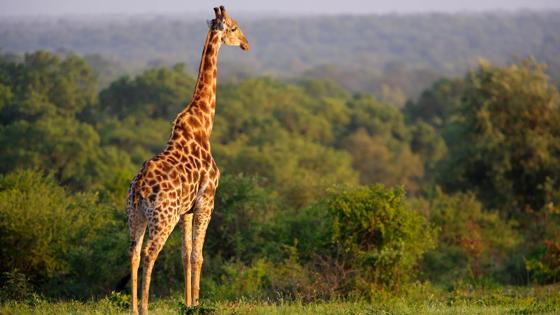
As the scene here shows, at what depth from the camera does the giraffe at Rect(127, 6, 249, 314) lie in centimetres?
1066

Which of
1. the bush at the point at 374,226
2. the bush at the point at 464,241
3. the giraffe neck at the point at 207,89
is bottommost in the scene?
the bush at the point at 464,241

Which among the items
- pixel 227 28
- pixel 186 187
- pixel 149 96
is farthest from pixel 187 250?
pixel 149 96

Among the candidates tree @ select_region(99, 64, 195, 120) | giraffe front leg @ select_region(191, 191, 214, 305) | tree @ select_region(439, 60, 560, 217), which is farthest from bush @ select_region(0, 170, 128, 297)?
tree @ select_region(99, 64, 195, 120)

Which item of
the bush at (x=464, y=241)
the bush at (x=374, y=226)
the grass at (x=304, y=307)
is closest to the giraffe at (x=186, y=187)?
the grass at (x=304, y=307)

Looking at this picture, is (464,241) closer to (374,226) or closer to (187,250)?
(374,226)

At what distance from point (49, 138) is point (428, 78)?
11457 cm

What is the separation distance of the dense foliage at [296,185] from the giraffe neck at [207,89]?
3280mm

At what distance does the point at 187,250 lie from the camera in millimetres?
11719

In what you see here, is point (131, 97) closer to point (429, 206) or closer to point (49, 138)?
point (49, 138)

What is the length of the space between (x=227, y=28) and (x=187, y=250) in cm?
339

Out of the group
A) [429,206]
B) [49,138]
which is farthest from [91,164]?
[429,206]

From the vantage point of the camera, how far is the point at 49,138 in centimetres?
4112

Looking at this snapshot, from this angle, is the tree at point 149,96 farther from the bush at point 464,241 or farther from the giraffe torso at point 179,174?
the giraffe torso at point 179,174

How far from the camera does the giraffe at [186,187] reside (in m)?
10.7
